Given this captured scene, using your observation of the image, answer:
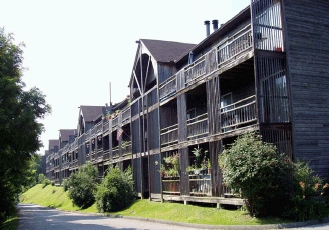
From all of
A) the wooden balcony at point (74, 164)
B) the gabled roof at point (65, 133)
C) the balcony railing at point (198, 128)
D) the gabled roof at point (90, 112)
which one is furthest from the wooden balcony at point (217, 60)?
the gabled roof at point (65, 133)

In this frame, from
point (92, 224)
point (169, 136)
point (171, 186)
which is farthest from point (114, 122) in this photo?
point (92, 224)

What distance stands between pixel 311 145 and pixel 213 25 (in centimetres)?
1400

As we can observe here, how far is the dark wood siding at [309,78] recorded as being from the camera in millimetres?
16125

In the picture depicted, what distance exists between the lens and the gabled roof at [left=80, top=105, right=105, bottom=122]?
189 ft

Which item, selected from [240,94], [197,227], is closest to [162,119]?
[240,94]

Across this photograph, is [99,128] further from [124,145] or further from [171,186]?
[171,186]

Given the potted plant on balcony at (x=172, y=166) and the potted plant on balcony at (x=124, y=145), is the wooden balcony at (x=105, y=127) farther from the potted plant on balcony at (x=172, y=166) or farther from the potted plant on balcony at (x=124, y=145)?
the potted plant on balcony at (x=172, y=166)

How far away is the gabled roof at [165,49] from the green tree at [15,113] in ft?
31.4

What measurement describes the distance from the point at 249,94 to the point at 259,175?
21.7ft

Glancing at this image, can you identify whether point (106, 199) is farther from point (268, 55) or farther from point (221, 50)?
point (268, 55)

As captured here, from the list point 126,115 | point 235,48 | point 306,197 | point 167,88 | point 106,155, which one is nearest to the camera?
point 306,197

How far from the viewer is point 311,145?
16188mm

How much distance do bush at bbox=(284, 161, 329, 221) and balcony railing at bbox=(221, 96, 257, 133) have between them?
271 cm

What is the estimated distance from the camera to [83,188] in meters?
39.0
